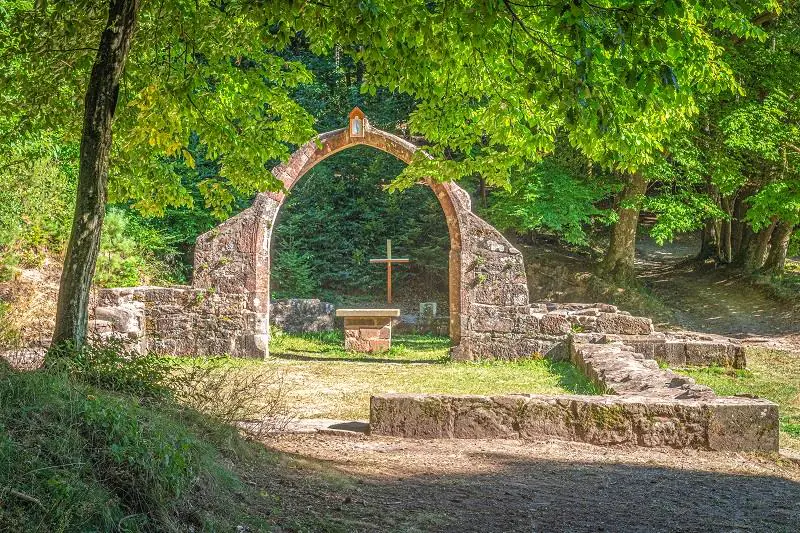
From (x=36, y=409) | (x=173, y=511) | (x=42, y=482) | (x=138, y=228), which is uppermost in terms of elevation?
(x=138, y=228)

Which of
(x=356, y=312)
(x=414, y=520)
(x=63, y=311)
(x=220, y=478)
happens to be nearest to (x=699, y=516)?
(x=414, y=520)

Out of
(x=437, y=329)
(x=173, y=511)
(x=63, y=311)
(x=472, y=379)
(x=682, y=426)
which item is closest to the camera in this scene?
(x=173, y=511)

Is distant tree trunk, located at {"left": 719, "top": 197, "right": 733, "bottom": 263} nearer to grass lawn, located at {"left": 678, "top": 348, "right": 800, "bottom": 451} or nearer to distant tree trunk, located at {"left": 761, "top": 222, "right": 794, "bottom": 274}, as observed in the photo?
distant tree trunk, located at {"left": 761, "top": 222, "right": 794, "bottom": 274}

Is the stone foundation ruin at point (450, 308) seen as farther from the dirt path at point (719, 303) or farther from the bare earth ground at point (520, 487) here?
the bare earth ground at point (520, 487)

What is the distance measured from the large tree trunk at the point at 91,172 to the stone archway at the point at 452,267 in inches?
294

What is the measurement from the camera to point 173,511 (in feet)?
10.9

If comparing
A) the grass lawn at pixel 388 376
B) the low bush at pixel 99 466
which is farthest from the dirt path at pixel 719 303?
the low bush at pixel 99 466

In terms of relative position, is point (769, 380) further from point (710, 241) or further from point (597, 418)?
point (710, 241)

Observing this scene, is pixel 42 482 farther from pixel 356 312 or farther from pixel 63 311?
pixel 356 312

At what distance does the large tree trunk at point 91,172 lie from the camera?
5.16 metres

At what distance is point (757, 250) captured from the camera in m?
20.3

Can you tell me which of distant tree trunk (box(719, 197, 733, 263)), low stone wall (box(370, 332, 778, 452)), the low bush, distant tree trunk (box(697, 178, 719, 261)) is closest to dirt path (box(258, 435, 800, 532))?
low stone wall (box(370, 332, 778, 452))

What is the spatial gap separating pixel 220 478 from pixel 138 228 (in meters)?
15.3

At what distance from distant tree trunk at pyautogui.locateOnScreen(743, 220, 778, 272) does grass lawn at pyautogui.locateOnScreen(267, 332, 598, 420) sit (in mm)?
10287
